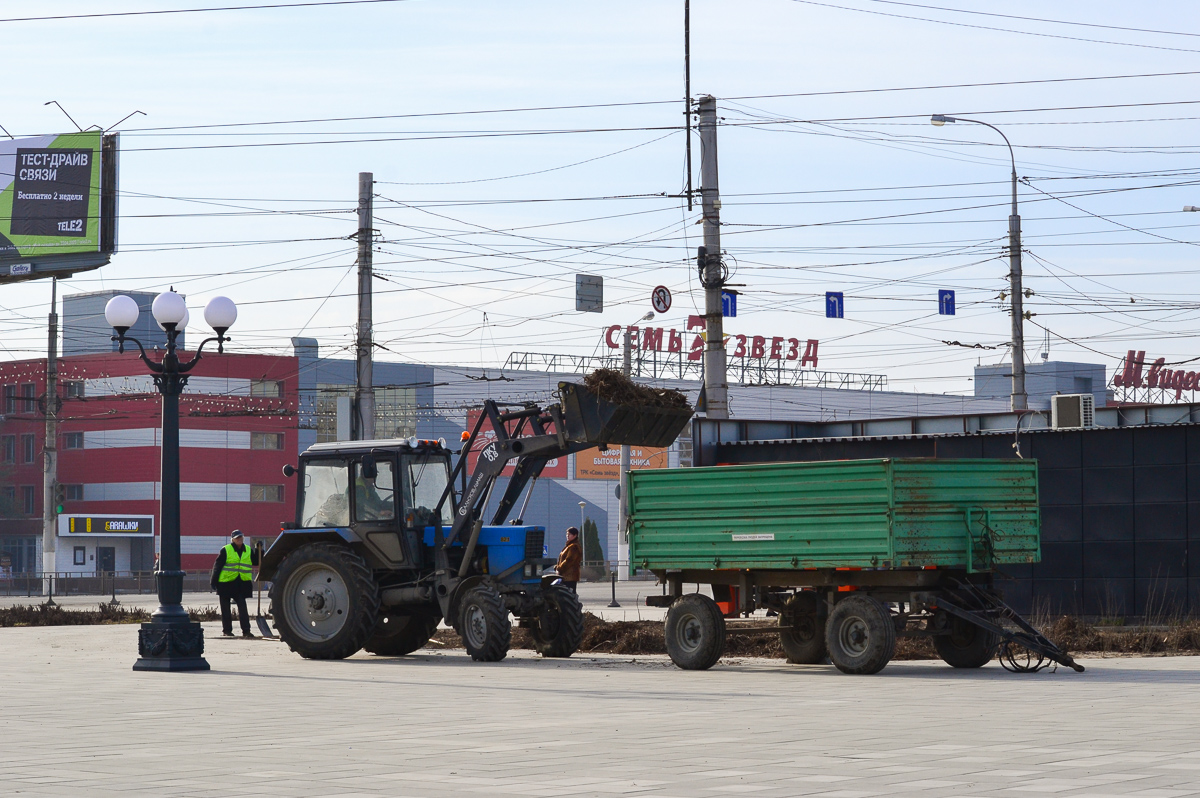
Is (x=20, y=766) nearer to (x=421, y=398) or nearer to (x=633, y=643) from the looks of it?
(x=633, y=643)

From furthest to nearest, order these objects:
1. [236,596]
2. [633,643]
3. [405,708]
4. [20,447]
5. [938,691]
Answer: [20,447] < [236,596] < [633,643] < [938,691] < [405,708]

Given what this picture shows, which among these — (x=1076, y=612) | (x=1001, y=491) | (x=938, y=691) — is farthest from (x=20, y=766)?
(x=1076, y=612)

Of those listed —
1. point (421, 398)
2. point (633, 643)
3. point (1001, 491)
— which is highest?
point (421, 398)

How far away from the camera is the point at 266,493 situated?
265ft

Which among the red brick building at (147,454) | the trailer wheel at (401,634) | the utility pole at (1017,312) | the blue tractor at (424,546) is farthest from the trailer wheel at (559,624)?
the red brick building at (147,454)

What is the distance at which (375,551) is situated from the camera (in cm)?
2111

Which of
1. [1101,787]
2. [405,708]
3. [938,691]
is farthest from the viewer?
[938,691]

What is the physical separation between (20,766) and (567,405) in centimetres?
1038

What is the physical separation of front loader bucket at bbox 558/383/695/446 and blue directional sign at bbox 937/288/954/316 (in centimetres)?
3348

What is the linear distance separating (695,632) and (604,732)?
23.4 feet

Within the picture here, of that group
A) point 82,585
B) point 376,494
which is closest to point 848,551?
point 376,494

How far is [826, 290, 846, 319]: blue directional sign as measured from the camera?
52094 millimetres

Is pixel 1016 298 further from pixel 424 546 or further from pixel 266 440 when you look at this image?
pixel 266 440

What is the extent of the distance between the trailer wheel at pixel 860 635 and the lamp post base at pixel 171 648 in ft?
25.2
